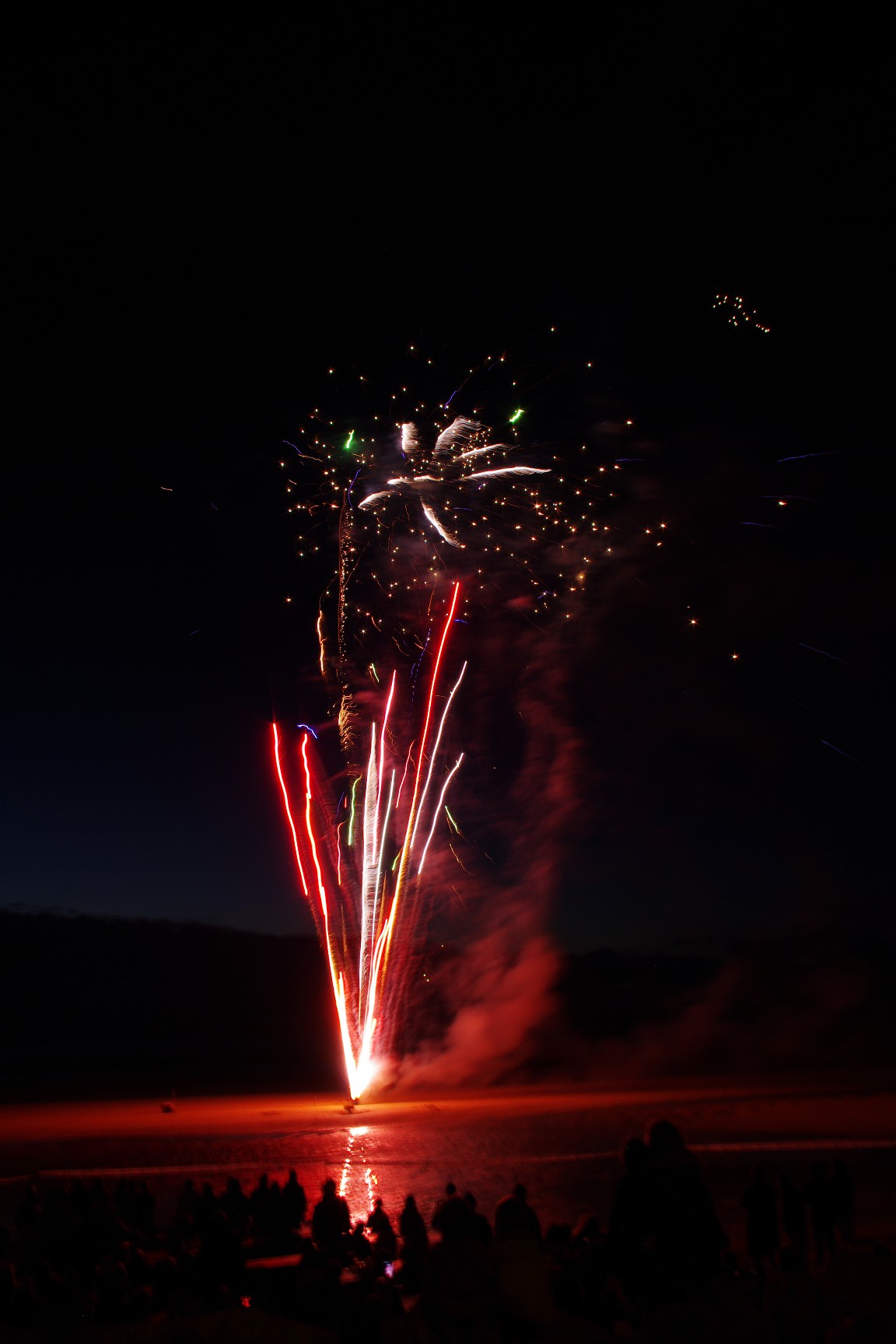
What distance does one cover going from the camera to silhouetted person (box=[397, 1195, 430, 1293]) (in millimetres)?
5876

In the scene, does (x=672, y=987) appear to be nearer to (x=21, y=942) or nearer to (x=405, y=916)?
(x=405, y=916)

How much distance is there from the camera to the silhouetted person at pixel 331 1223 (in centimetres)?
574

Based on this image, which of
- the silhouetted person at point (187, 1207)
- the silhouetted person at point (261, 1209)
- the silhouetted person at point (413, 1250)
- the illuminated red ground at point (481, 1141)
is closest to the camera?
the silhouetted person at point (413, 1250)

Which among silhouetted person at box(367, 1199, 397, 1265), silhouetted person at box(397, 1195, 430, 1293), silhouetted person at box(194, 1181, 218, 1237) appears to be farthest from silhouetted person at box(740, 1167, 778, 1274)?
silhouetted person at box(194, 1181, 218, 1237)

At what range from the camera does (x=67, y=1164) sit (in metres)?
11.8

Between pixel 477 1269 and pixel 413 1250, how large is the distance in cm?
376

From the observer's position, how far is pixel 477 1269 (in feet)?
9.43

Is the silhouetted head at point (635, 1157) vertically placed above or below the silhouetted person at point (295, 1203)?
above

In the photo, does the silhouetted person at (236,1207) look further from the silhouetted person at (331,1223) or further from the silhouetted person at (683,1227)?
the silhouetted person at (683,1227)

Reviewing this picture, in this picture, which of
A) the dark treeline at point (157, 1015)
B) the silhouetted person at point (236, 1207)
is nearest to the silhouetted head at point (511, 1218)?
the silhouetted person at point (236, 1207)

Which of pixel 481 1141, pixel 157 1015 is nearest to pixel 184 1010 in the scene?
pixel 157 1015

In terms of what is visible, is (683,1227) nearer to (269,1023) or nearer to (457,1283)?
(457,1283)

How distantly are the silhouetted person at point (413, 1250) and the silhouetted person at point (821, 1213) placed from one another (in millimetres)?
2902

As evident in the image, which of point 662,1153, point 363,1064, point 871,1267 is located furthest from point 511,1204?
point 363,1064
